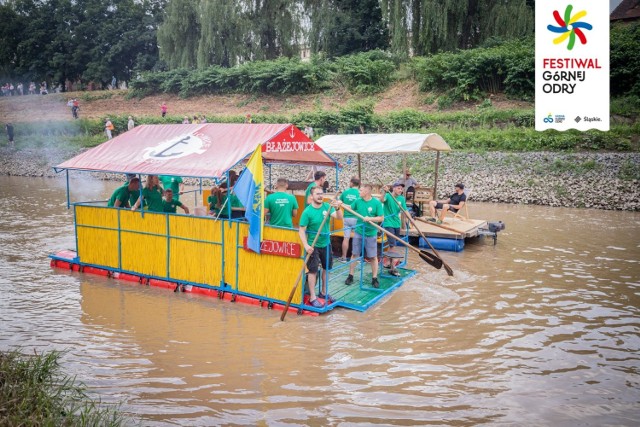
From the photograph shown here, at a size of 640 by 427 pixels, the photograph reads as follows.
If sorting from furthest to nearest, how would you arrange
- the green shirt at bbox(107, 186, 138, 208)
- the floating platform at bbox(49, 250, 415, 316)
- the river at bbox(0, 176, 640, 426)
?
1. the green shirt at bbox(107, 186, 138, 208)
2. the floating platform at bbox(49, 250, 415, 316)
3. the river at bbox(0, 176, 640, 426)

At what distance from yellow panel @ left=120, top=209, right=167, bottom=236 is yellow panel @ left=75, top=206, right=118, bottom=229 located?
0.26m

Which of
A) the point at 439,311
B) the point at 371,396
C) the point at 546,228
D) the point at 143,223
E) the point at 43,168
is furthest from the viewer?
the point at 43,168

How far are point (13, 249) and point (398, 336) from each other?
→ 11466 mm

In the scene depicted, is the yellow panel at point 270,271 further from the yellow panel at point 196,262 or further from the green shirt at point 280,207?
the yellow panel at point 196,262

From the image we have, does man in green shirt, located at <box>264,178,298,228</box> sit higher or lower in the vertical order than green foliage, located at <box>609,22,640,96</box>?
lower

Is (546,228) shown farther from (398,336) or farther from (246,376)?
(246,376)

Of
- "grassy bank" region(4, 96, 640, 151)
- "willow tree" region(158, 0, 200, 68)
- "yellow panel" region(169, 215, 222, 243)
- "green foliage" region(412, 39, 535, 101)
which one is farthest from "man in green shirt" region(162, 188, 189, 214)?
"willow tree" region(158, 0, 200, 68)

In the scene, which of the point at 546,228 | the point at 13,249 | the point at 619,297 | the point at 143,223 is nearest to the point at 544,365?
the point at 619,297

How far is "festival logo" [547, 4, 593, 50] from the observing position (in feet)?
71.5

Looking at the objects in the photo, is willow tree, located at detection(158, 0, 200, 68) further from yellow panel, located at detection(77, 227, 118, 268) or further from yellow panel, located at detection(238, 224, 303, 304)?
yellow panel, located at detection(238, 224, 303, 304)

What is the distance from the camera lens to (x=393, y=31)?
133 ft

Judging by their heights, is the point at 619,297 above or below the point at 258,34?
below

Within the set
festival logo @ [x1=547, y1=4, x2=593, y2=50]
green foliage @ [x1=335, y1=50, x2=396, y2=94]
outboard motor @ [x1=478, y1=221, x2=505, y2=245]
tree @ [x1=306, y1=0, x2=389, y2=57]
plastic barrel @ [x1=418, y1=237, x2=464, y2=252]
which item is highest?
tree @ [x1=306, y1=0, x2=389, y2=57]

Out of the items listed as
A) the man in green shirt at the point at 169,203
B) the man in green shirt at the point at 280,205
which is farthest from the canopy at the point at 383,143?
the man in green shirt at the point at 280,205
